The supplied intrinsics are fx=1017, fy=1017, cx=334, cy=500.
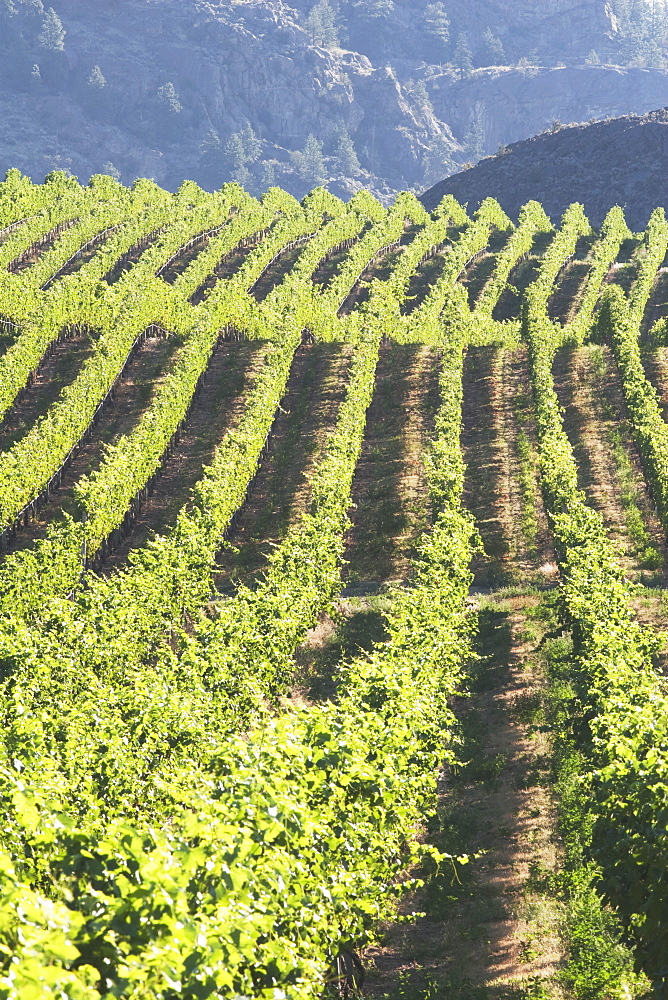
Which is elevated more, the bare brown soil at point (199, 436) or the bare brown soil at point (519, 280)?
the bare brown soil at point (519, 280)

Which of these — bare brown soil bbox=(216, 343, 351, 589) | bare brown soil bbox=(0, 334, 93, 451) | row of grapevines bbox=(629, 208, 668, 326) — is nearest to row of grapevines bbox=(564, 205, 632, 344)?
row of grapevines bbox=(629, 208, 668, 326)

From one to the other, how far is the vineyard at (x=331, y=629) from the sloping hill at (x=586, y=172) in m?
63.4

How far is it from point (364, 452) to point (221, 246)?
1570 inches

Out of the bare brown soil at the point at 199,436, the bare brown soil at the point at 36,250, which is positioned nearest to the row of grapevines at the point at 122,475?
the bare brown soil at the point at 199,436

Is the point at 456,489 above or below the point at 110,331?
below

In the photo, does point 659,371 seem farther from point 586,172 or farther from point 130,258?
point 586,172

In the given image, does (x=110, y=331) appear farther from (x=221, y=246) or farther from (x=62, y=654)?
(x=62, y=654)

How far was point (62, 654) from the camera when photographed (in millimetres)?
25672

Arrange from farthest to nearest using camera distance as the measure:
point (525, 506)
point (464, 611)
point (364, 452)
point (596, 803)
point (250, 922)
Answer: point (364, 452) → point (525, 506) → point (464, 611) → point (596, 803) → point (250, 922)

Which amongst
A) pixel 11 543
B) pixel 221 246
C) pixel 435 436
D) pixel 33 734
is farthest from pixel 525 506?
pixel 221 246

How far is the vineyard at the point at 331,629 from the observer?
512 inches

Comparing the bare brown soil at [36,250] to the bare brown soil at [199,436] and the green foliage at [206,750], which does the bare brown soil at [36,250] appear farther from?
the green foliage at [206,750]

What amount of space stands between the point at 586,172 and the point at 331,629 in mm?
129438

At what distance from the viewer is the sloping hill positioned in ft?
470
